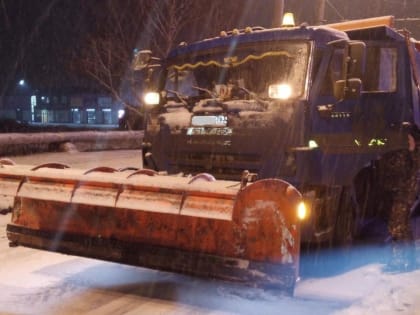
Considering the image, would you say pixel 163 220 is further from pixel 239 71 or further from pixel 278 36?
pixel 278 36

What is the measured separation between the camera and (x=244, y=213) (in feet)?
14.8

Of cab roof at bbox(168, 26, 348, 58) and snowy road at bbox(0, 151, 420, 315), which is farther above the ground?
cab roof at bbox(168, 26, 348, 58)

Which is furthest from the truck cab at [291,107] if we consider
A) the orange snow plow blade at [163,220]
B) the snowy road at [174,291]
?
the orange snow plow blade at [163,220]

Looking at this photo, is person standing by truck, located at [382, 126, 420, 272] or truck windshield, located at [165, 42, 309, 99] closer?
truck windshield, located at [165, 42, 309, 99]

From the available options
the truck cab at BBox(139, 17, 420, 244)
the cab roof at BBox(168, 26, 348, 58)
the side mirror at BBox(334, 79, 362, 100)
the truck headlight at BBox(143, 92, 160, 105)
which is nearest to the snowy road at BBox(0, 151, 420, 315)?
the truck cab at BBox(139, 17, 420, 244)

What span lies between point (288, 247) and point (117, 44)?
23.6m

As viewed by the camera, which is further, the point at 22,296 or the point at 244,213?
the point at 22,296

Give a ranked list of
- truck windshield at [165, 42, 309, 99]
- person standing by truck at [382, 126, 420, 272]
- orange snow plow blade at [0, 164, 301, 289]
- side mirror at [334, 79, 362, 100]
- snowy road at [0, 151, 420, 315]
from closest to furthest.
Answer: orange snow plow blade at [0, 164, 301, 289], snowy road at [0, 151, 420, 315], side mirror at [334, 79, 362, 100], truck windshield at [165, 42, 309, 99], person standing by truck at [382, 126, 420, 272]

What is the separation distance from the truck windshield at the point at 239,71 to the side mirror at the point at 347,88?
337 millimetres

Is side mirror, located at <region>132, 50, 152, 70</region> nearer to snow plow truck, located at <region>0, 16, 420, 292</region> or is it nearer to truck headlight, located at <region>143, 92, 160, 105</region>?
snow plow truck, located at <region>0, 16, 420, 292</region>

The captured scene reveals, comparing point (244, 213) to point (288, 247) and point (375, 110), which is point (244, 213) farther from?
point (375, 110)

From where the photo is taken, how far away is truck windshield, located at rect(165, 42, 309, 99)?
18.6ft

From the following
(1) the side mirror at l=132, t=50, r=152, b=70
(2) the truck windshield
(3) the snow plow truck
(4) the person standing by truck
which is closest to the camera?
(3) the snow plow truck

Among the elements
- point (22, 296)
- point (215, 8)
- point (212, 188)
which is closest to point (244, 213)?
point (212, 188)
